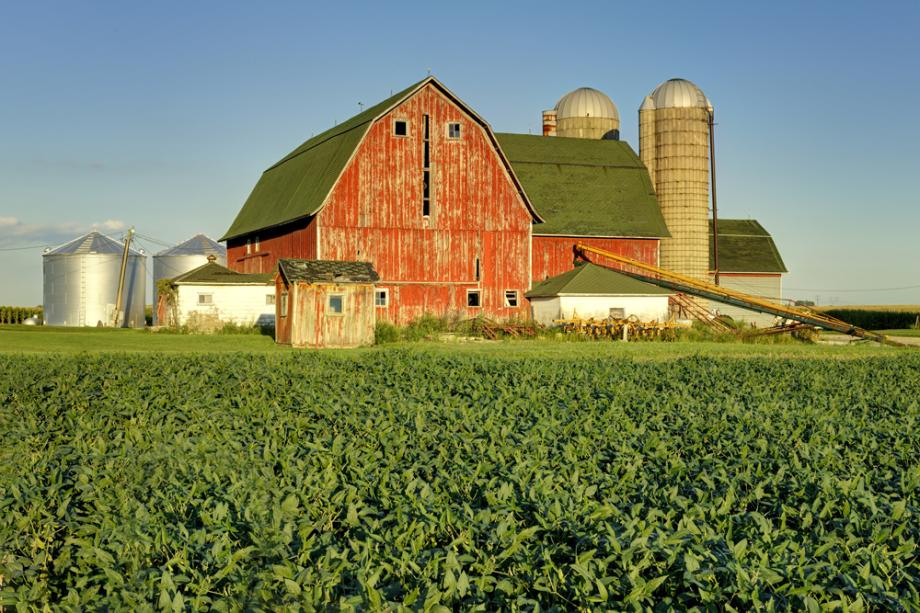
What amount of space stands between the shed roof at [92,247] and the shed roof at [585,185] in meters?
26.9

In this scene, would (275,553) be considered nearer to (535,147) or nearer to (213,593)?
(213,593)

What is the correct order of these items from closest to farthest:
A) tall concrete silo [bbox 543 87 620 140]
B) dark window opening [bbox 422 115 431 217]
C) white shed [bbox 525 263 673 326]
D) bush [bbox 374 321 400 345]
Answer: bush [bbox 374 321 400 345], white shed [bbox 525 263 673 326], dark window opening [bbox 422 115 431 217], tall concrete silo [bbox 543 87 620 140]

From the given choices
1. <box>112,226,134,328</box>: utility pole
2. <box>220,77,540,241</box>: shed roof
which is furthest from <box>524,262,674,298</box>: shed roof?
<box>112,226,134,328</box>: utility pole

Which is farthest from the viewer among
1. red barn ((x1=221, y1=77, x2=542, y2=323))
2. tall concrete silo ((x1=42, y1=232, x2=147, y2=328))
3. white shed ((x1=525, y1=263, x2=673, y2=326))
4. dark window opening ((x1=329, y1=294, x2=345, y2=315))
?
tall concrete silo ((x1=42, y1=232, x2=147, y2=328))

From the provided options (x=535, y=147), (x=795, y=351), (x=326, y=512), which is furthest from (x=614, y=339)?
(x=326, y=512)

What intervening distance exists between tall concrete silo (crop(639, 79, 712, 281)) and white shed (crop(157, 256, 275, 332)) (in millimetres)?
20704

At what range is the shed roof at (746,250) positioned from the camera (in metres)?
53.5

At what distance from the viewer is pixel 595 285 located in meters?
40.4

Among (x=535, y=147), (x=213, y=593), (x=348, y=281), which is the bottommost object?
(x=213, y=593)

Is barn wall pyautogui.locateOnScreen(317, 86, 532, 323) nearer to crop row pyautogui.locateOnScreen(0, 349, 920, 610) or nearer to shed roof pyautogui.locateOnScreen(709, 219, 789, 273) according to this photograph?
shed roof pyautogui.locateOnScreen(709, 219, 789, 273)

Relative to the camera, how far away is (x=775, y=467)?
8.59m

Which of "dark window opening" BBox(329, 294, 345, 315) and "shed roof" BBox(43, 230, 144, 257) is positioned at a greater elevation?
"shed roof" BBox(43, 230, 144, 257)

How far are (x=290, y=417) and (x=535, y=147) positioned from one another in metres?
40.3

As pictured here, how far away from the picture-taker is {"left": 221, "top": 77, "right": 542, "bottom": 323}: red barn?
39156 mm
